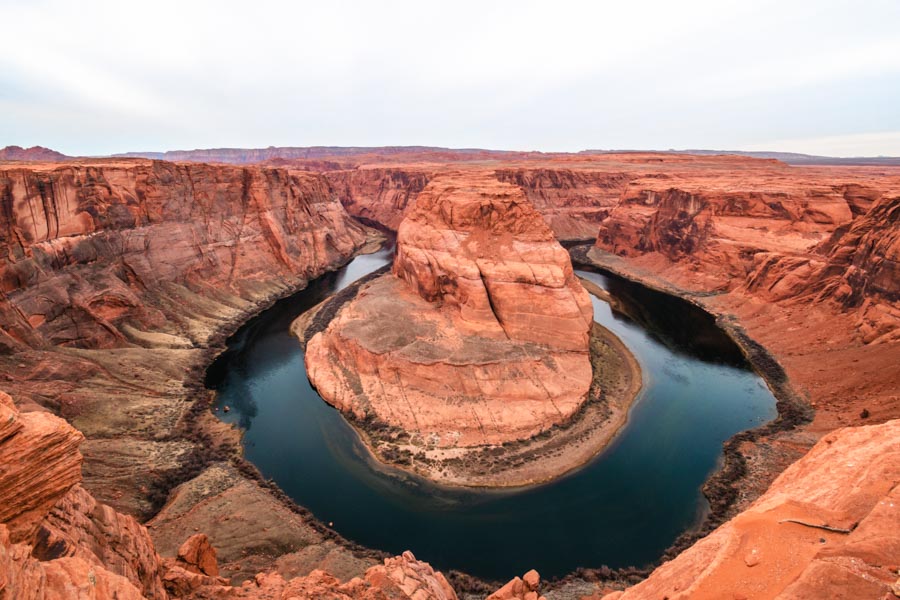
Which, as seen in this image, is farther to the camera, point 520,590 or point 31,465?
point 520,590

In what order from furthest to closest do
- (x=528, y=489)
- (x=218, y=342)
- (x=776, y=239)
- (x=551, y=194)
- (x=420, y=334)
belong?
(x=551, y=194) → (x=776, y=239) → (x=218, y=342) → (x=420, y=334) → (x=528, y=489)

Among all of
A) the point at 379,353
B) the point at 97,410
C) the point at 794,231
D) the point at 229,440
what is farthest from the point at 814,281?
the point at 97,410

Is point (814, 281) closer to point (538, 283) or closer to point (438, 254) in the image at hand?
point (538, 283)

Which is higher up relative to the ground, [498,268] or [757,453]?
[498,268]

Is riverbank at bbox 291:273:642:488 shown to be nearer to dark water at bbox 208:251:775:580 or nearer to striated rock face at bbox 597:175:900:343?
dark water at bbox 208:251:775:580

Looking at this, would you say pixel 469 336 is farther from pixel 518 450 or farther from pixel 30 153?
pixel 30 153

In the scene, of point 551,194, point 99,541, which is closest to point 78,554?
point 99,541
